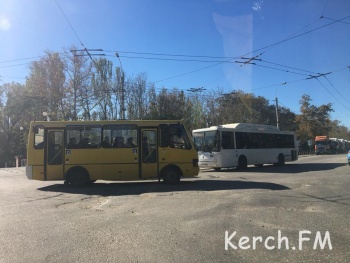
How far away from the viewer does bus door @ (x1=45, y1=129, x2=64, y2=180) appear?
14.7 meters

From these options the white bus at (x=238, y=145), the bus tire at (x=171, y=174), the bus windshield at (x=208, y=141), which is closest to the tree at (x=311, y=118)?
the white bus at (x=238, y=145)

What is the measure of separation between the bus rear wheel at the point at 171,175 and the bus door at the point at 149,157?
1.25ft

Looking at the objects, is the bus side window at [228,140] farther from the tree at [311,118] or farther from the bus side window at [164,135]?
the tree at [311,118]

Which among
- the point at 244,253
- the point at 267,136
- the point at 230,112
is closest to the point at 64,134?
the point at 244,253

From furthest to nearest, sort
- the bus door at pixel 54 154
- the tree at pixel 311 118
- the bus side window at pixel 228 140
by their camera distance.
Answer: the tree at pixel 311 118, the bus side window at pixel 228 140, the bus door at pixel 54 154

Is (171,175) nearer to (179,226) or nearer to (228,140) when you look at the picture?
(179,226)

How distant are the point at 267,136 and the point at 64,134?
1619 cm

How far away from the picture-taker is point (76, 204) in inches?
423

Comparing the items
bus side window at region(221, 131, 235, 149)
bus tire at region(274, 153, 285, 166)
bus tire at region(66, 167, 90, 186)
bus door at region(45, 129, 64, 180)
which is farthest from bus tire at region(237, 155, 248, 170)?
bus door at region(45, 129, 64, 180)

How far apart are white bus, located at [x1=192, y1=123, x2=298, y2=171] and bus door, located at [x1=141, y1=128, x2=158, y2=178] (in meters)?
7.56

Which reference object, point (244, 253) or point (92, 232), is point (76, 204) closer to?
point (92, 232)

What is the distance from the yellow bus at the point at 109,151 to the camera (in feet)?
48.5

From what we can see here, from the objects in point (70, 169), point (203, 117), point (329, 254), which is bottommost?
point (329, 254)

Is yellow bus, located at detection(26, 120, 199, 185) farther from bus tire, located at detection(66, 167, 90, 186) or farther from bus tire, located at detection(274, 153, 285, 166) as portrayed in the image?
bus tire, located at detection(274, 153, 285, 166)
